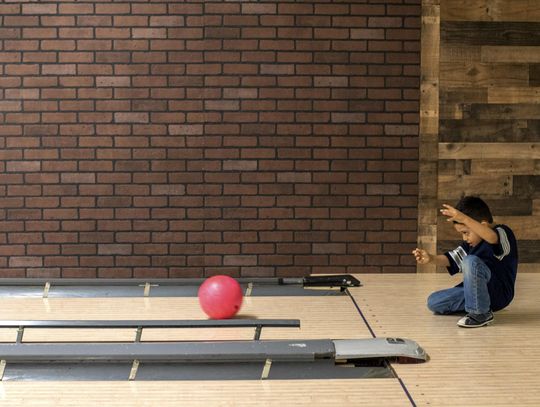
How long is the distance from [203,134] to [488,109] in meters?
2.28

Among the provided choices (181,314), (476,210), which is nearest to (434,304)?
(476,210)

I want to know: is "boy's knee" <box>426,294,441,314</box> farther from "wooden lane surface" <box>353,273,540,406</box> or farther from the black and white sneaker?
the black and white sneaker

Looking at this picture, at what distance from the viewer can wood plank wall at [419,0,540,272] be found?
653 cm

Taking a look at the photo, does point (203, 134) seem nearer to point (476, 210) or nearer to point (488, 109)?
point (488, 109)

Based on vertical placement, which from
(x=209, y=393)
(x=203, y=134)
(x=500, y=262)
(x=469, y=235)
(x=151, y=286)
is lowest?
(x=209, y=393)

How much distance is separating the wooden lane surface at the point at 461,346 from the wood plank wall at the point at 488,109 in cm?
79

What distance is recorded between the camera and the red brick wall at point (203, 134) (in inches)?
251

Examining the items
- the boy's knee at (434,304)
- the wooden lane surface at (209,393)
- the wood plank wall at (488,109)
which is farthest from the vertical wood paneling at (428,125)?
the wooden lane surface at (209,393)

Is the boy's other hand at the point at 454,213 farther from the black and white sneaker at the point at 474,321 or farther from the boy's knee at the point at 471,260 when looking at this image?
the black and white sneaker at the point at 474,321

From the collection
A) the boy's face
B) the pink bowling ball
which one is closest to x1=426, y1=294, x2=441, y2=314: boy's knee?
the boy's face

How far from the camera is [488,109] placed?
6.57 meters

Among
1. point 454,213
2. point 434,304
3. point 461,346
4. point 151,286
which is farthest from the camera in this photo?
point 151,286

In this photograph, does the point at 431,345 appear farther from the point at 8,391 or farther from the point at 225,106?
the point at 225,106

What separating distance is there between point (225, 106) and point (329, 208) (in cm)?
115
